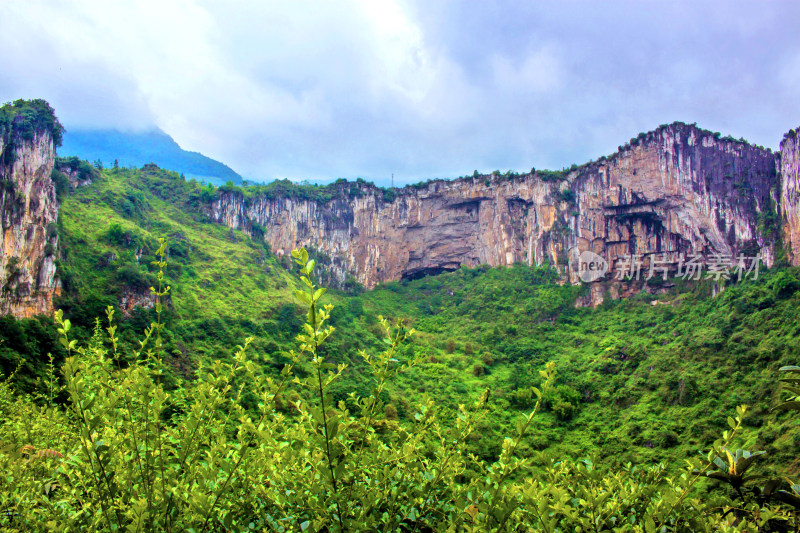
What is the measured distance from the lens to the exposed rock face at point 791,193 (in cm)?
2828

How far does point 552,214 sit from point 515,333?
15542 millimetres

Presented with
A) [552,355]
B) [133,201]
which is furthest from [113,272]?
[552,355]

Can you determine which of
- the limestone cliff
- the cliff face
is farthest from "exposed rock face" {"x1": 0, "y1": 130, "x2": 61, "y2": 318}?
the cliff face

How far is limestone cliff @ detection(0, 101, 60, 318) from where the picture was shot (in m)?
16.4

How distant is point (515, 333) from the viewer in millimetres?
36094

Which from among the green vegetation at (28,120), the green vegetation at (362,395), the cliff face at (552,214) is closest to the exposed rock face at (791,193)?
the cliff face at (552,214)

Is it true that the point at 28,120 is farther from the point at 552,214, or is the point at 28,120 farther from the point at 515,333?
the point at 552,214

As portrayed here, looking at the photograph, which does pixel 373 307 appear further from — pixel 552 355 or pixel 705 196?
pixel 705 196

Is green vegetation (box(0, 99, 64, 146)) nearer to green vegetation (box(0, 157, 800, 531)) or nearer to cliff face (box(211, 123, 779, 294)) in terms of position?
green vegetation (box(0, 157, 800, 531))

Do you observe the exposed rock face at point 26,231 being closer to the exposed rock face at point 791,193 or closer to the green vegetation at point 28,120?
the green vegetation at point 28,120

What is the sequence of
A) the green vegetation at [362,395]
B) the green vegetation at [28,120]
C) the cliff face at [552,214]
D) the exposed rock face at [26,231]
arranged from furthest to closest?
the cliff face at [552,214], the green vegetation at [28,120], the exposed rock face at [26,231], the green vegetation at [362,395]

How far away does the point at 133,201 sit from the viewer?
34594mm

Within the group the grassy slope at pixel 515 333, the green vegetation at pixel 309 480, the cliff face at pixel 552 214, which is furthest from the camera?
the cliff face at pixel 552 214

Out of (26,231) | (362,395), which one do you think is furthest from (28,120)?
(362,395)
